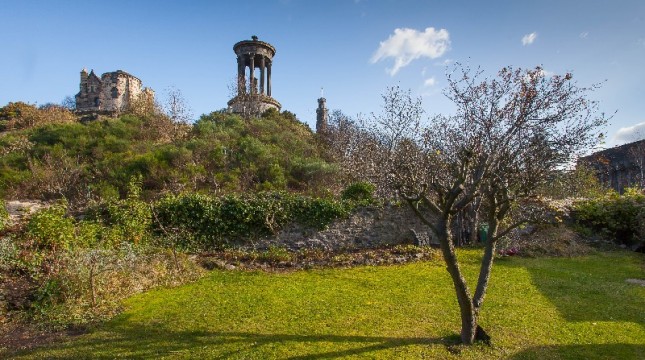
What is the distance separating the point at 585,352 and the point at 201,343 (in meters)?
5.13

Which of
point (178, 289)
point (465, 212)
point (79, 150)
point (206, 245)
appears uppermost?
point (79, 150)

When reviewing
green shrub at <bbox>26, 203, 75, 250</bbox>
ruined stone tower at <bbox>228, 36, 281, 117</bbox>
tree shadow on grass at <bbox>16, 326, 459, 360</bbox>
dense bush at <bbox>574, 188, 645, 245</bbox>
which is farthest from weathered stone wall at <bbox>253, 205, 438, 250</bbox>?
ruined stone tower at <bbox>228, 36, 281, 117</bbox>

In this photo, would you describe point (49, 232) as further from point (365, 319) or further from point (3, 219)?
Result: point (365, 319)

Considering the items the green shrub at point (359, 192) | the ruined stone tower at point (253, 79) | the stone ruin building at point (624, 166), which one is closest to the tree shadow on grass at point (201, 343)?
the green shrub at point (359, 192)

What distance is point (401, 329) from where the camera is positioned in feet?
19.1

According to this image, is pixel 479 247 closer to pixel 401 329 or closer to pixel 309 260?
pixel 309 260

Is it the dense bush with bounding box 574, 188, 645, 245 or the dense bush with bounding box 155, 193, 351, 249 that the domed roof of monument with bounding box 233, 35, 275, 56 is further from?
the dense bush with bounding box 574, 188, 645, 245

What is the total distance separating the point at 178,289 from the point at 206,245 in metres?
3.92

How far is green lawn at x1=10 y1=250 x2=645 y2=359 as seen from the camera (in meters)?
5.16

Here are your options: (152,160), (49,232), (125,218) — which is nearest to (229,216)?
(125,218)

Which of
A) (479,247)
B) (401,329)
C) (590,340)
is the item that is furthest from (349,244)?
(590,340)

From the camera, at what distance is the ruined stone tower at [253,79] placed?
2811cm

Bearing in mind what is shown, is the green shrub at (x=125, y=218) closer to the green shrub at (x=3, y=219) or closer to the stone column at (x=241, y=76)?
the green shrub at (x=3, y=219)

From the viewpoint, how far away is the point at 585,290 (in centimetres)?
804
